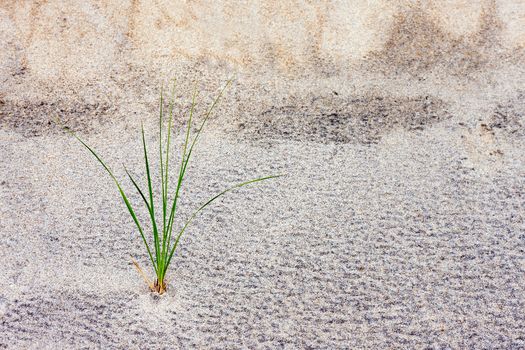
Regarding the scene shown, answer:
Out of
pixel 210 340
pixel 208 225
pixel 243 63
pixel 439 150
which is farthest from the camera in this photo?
pixel 243 63

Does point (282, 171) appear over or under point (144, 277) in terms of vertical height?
over

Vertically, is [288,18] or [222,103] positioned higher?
[288,18]

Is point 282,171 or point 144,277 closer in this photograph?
point 144,277

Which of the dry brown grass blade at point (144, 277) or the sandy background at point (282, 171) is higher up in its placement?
the sandy background at point (282, 171)

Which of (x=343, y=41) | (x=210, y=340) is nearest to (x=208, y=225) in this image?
(x=210, y=340)

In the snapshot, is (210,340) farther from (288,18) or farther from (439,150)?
(288,18)

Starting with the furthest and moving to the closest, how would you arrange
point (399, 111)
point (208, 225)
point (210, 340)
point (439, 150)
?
point (399, 111), point (439, 150), point (208, 225), point (210, 340)

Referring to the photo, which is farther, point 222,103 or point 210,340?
point 222,103

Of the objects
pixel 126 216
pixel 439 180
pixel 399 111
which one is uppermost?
pixel 399 111
